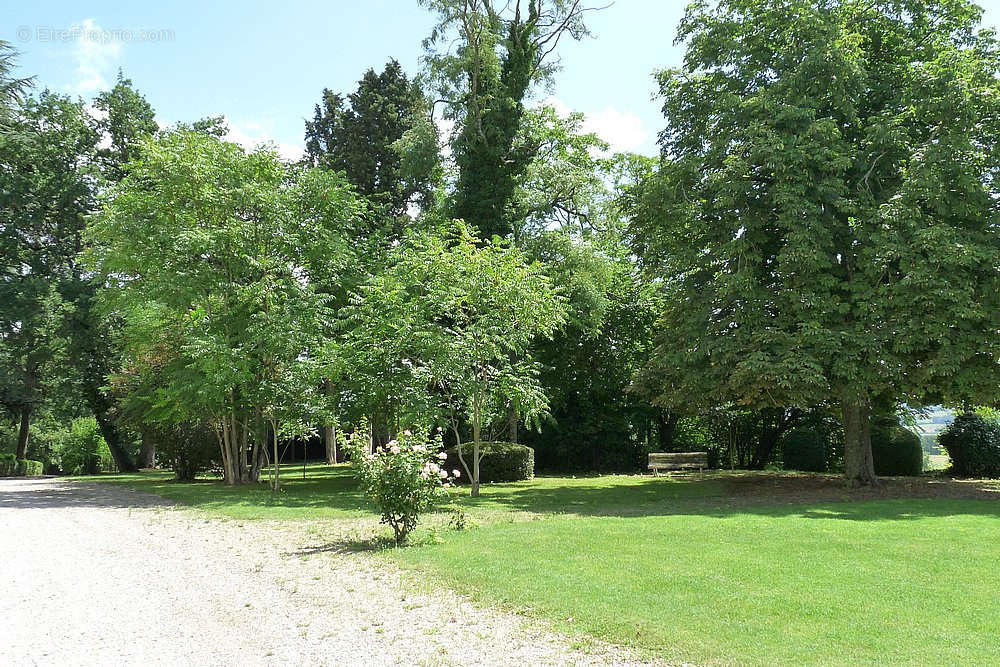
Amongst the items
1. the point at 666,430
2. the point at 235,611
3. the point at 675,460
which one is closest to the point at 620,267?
the point at 666,430

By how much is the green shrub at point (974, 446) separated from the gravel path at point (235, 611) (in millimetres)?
19289

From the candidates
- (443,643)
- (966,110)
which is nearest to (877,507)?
(966,110)

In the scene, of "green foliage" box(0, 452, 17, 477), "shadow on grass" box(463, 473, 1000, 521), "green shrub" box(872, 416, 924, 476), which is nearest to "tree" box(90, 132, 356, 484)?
"shadow on grass" box(463, 473, 1000, 521)

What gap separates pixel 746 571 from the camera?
7.35 metres

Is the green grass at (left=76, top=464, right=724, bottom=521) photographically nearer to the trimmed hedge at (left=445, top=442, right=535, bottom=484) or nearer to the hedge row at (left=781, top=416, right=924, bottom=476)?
the trimmed hedge at (left=445, top=442, right=535, bottom=484)

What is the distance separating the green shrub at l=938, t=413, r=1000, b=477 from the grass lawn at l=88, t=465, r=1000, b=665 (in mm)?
7195

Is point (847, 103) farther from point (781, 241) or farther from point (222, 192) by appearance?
point (222, 192)

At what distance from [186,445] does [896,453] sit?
76.4 feet

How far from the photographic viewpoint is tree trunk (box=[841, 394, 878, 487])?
16.6 meters

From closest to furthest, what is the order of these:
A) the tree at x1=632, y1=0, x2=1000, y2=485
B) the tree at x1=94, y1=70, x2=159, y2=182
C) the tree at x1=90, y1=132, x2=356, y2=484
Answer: the tree at x1=632, y1=0, x2=1000, y2=485 → the tree at x1=90, y1=132, x2=356, y2=484 → the tree at x1=94, y1=70, x2=159, y2=182

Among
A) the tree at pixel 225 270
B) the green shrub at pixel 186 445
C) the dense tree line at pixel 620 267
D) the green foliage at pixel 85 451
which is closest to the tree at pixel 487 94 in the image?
the dense tree line at pixel 620 267

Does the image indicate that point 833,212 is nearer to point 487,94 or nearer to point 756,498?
point 756,498

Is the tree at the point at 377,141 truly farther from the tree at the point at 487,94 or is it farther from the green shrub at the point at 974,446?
the green shrub at the point at 974,446

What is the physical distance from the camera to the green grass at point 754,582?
515 cm
